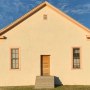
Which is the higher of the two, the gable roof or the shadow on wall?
the gable roof

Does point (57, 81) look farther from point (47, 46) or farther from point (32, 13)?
point (32, 13)

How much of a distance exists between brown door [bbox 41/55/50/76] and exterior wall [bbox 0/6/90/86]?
33 cm

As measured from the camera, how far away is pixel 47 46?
3716cm

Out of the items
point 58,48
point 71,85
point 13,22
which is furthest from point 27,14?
point 71,85

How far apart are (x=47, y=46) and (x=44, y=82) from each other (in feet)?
11.2

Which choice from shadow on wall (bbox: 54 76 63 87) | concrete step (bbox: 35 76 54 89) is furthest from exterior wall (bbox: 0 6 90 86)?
concrete step (bbox: 35 76 54 89)

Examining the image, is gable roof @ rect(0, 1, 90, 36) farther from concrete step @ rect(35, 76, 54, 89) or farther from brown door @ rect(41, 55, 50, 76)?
concrete step @ rect(35, 76, 54, 89)

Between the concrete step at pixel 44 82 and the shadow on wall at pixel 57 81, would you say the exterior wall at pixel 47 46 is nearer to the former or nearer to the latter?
the shadow on wall at pixel 57 81

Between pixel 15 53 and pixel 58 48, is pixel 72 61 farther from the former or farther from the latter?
pixel 15 53

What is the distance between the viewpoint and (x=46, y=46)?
122ft

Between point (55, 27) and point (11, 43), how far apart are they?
13.5 ft

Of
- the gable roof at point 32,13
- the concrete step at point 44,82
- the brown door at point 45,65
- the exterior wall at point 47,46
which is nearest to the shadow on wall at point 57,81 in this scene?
the exterior wall at point 47,46

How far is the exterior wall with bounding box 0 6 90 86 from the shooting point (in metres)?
37.1

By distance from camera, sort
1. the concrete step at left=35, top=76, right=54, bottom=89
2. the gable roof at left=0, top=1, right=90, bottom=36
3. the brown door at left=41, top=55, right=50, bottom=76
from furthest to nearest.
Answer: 1. the brown door at left=41, top=55, right=50, bottom=76
2. the gable roof at left=0, top=1, right=90, bottom=36
3. the concrete step at left=35, top=76, right=54, bottom=89
